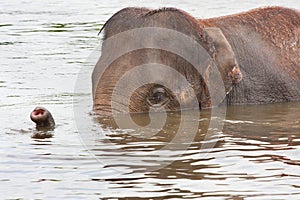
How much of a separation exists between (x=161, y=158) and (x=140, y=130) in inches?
42.7

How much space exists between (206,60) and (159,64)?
1.62 feet

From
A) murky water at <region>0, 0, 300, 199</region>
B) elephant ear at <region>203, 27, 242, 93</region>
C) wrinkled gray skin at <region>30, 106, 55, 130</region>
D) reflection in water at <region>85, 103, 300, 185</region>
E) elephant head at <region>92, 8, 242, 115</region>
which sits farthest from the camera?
elephant ear at <region>203, 27, 242, 93</region>

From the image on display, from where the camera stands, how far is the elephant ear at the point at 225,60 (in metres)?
9.12

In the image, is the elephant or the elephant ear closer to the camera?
the elephant

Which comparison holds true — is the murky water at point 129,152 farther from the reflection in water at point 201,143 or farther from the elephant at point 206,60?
the elephant at point 206,60

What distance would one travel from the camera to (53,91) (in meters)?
10.6

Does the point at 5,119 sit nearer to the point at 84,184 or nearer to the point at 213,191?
the point at 84,184

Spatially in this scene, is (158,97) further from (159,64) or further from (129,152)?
(129,152)

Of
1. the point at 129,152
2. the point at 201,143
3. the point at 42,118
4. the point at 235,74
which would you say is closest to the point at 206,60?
the point at 235,74

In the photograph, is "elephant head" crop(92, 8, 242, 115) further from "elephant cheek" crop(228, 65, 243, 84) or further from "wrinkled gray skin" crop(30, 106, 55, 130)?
"wrinkled gray skin" crop(30, 106, 55, 130)

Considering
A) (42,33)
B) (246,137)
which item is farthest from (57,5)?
(246,137)

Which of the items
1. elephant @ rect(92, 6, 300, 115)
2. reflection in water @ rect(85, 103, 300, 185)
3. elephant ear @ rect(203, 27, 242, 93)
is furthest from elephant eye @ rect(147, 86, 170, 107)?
elephant ear @ rect(203, 27, 242, 93)

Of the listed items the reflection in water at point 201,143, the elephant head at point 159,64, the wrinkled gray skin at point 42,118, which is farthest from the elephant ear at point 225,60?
the wrinkled gray skin at point 42,118

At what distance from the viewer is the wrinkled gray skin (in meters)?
8.11
